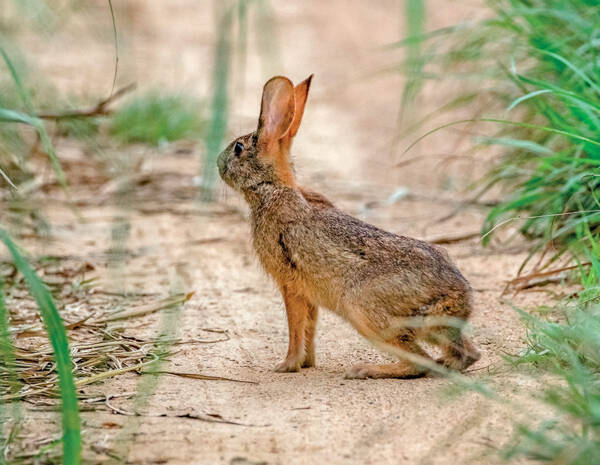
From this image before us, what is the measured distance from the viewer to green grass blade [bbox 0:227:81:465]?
220 centimetres

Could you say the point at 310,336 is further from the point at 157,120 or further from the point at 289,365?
the point at 157,120

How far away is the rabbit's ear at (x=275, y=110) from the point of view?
3645mm

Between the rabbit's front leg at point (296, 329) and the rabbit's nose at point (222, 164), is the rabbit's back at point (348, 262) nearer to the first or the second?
the rabbit's front leg at point (296, 329)

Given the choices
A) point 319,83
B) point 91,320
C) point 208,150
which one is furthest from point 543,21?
point 319,83

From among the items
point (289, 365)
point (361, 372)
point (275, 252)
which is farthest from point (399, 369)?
point (275, 252)

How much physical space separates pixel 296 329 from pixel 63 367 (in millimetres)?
1342

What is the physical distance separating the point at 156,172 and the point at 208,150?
5003mm

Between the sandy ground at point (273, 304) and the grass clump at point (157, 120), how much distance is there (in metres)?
0.17

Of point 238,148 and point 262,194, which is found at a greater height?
point 238,148

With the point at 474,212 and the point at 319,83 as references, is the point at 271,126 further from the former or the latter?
the point at 319,83

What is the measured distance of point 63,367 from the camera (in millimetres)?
2273

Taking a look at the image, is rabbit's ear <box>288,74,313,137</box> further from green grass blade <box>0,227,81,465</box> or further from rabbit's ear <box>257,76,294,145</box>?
green grass blade <box>0,227,81,465</box>

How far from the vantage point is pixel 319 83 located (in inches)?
396

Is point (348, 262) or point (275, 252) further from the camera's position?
point (275, 252)
